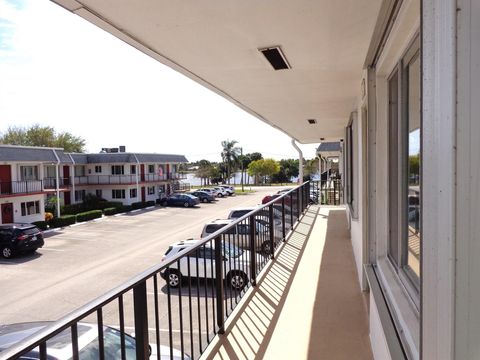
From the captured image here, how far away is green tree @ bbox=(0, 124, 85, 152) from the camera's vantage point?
38438 mm

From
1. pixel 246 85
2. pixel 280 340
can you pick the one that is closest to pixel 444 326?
pixel 280 340

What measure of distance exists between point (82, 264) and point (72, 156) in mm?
19608

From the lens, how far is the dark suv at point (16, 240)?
603 inches

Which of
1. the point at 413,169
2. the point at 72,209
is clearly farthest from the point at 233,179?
the point at 413,169

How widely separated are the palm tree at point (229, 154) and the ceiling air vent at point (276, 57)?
54407mm

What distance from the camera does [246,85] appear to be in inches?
153

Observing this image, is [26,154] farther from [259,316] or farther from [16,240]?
[259,316]

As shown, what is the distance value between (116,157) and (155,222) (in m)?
10.8

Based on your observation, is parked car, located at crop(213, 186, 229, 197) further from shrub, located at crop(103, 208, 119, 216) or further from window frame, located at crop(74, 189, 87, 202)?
shrub, located at crop(103, 208, 119, 216)

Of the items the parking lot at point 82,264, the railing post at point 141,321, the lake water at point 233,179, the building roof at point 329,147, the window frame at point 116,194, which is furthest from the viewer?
the lake water at point 233,179

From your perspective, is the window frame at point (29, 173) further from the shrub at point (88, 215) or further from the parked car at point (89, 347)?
the parked car at point (89, 347)

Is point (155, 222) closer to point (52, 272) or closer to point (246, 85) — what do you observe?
point (52, 272)

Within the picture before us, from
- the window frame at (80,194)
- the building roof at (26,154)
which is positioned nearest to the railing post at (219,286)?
the building roof at (26,154)

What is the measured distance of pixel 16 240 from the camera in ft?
50.1
